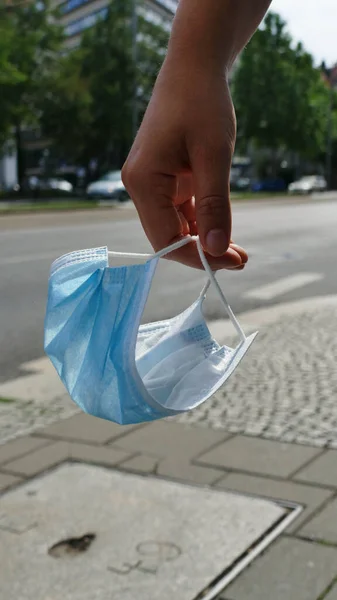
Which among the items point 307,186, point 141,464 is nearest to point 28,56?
point 307,186

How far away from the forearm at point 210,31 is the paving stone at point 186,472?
2.13 m

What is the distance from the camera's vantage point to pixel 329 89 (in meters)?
64.1

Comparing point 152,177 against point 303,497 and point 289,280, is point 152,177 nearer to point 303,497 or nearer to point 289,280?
point 303,497

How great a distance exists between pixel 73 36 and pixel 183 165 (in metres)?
94.0

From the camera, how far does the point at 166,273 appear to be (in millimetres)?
10414

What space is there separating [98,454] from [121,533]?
0.81m

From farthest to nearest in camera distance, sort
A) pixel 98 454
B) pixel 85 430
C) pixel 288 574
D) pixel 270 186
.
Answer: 1. pixel 270 186
2. pixel 85 430
3. pixel 98 454
4. pixel 288 574

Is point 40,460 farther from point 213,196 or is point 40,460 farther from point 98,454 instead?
point 213,196

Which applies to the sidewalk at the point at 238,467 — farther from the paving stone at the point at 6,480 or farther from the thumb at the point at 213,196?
the thumb at the point at 213,196

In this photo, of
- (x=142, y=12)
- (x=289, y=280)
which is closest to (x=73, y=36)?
(x=142, y=12)

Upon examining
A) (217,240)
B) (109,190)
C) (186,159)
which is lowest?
(109,190)

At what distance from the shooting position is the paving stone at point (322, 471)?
3.29 metres

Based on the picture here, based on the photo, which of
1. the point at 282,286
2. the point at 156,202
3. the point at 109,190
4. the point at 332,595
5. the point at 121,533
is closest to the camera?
the point at 156,202

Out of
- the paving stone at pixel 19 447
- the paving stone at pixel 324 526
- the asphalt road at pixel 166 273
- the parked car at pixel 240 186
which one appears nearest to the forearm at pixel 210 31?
the paving stone at pixel 324 526
